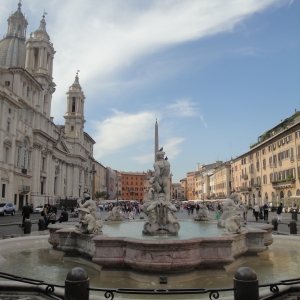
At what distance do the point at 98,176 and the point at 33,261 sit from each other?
10186cm

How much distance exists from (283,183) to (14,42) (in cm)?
5063

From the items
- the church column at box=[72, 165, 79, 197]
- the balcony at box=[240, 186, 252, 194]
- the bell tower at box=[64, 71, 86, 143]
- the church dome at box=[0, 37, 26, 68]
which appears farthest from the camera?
the bell tower at box=[64, 71, 86, 143]

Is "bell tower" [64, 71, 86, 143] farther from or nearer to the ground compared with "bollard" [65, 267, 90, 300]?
farther from the ground

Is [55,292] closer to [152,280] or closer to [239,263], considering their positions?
[152,280]

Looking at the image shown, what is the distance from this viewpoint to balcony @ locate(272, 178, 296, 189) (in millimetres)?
43131

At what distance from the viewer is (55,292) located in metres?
5.19

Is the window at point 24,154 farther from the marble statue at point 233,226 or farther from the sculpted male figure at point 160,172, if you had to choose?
the marble statue at point 233,226

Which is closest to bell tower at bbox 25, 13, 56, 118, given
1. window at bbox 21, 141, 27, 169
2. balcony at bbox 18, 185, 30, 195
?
window at bbox 21, 141, 27, 169

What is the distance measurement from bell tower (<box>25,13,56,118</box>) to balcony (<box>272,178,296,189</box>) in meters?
38.9

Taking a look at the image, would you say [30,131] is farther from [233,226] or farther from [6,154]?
[233,226]

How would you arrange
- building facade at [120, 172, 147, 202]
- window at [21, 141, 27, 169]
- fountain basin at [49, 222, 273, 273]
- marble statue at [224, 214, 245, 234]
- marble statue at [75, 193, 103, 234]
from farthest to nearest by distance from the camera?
1. building facade at [120, 172, 147, 202]
2. window at [21, 141, 27, 169]
3. marble statue at [75, 193, 103, 234]
4. marble statue at [224, 214, 245, 234]
5. fountain basin at [49, 222, 273, 273]

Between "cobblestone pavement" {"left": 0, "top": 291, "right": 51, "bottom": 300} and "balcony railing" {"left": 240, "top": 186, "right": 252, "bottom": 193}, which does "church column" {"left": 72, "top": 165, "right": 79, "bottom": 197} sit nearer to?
"balcony railing" {"left": 240, "top": 186, "right": 252, "bottom": 193}

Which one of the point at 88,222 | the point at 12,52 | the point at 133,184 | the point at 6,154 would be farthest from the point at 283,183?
the point at 133,184

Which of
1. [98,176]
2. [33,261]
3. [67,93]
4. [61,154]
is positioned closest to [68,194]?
[61,154]
